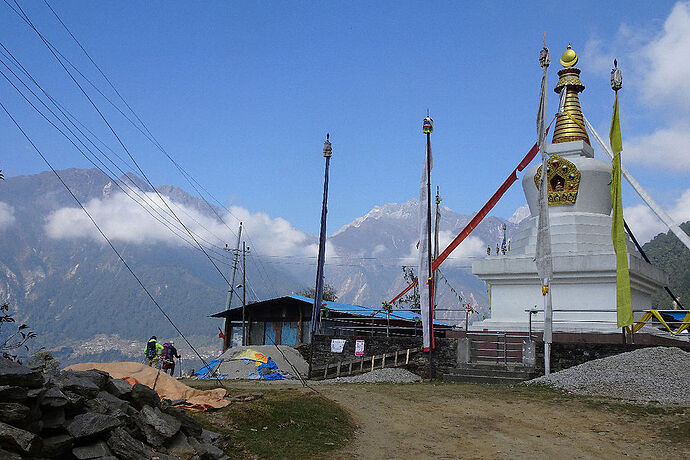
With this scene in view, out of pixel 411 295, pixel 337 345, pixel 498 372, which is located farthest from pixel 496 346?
pixel 411 295

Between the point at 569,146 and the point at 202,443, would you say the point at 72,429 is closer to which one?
the point at 202,443

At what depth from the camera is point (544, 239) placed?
16.9m

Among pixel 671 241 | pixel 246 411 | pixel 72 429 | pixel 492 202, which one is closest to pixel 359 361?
pixel 492 202

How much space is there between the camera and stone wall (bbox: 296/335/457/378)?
A: 18.5 m

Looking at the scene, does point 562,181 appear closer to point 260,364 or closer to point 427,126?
point 427,126

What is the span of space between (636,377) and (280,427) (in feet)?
29.8

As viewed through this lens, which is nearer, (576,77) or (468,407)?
(468,407)

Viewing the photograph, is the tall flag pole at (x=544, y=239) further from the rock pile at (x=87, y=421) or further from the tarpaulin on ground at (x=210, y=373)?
the tarpaulin on ground at (x=210, y=373)

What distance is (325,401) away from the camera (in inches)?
467

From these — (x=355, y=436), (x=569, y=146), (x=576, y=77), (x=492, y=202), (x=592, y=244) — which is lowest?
(x=355, y=436)

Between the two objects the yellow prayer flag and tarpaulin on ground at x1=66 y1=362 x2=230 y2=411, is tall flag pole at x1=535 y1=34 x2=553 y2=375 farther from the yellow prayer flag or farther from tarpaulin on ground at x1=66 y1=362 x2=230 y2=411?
tarpaulin on ground at x1=66 y1=362 x2=230 y2=411

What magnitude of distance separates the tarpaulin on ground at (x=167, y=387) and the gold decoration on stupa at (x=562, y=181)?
49.8 feet

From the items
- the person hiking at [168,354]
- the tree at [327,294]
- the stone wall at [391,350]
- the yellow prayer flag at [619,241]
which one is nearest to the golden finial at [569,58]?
the yellow prayer flag at [619,241]

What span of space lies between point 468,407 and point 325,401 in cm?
337
